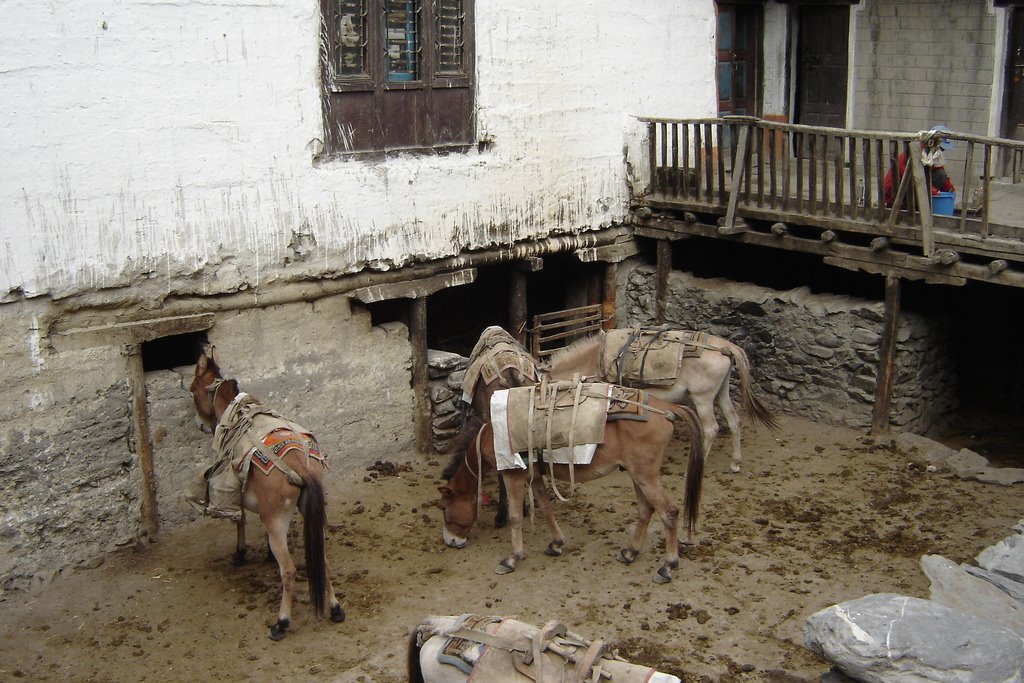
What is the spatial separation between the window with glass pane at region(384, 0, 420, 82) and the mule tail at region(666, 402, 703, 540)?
4.01m

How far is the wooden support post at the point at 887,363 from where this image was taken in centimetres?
1012

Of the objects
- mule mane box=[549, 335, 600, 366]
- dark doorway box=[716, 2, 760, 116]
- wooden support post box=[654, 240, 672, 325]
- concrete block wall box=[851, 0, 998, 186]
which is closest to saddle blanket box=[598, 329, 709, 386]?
mule mane box=[549, 335, 600, 366]

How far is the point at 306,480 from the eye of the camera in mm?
6980

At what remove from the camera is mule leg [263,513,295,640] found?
23.2ft

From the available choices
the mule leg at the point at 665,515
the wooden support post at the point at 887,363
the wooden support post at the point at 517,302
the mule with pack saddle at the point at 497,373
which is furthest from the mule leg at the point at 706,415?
the wooden support post at the point at 517,302

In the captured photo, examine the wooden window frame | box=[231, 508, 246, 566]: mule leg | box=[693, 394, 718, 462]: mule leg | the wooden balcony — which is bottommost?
box=[231, 508, 246, 566]: mule leg

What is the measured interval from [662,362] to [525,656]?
507 cm

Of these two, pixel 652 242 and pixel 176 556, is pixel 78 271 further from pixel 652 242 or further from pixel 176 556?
pixel 652 242

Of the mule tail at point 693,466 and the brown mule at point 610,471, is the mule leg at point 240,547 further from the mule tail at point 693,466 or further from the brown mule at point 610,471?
the mule tail at point 693,466

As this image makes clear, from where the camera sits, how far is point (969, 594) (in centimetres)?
705

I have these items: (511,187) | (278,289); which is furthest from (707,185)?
(278,289)

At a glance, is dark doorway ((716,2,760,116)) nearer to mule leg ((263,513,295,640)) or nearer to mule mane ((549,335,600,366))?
mule mane ((549,335,600,366))

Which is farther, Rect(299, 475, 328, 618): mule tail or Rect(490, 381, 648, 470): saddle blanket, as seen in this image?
Rect(490, 381, 648, 470): saddle blanket

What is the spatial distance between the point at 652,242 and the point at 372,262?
13.4 feet
